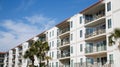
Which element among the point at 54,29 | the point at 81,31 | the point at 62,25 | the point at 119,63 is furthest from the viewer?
the point at 54,29

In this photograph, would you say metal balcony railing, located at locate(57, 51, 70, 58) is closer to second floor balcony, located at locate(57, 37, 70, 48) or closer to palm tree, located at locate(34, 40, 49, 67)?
second floor balcony, located at locate(57, 37, 70, 48)

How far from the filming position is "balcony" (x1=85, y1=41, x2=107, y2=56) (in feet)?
153

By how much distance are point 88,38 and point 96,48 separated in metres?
2.63

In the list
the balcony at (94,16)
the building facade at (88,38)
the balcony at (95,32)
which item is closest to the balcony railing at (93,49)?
the building facade at (88,38)

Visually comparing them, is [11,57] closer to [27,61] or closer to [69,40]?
[27,61]

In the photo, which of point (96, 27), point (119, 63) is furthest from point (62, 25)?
point (119, 63)

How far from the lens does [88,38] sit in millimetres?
51594

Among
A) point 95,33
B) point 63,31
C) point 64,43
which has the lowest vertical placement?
point 64,43

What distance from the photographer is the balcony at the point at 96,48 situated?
1839 inches

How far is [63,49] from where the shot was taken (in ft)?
221

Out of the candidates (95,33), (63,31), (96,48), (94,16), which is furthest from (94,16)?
(63,31)

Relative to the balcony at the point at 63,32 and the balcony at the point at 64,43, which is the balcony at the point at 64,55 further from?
the balcony at the point at 63,32

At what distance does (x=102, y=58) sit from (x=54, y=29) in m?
25.5

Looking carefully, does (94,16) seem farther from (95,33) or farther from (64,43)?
(64,43)
